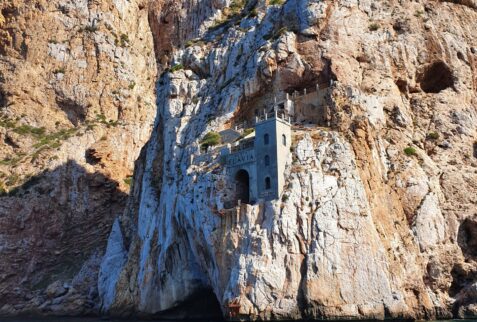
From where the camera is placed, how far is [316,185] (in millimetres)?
45125

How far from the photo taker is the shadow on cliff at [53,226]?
69.1 meters

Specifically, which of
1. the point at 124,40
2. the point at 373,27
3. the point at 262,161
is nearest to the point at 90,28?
the point at 124,40

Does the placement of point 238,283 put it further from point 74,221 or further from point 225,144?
point 74,221

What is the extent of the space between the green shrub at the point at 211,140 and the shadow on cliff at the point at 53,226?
81.2 ft

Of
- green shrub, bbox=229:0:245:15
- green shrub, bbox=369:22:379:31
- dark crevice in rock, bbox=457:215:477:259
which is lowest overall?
dark crevice in rock, bbox=457:215:477:259

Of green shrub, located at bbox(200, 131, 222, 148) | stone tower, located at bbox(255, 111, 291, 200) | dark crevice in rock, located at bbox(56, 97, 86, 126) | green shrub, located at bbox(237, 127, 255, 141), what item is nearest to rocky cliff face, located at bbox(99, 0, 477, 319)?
A: stone tower, located at bbox(255, 111, 291, 200)

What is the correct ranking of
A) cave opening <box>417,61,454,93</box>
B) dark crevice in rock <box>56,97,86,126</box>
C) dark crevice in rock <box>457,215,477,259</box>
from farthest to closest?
dark crevice in rock <box>56,97,86,126</box>
cave opening <box>417,61,454,93</box>
dark crevice in rock <box>457,215,477,259</box>

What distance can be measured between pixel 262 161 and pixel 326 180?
517cm

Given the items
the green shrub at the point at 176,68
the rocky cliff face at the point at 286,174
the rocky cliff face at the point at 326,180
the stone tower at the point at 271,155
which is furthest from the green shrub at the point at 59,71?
the stone tower at the point at 271,155

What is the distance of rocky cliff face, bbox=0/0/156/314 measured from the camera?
229 feet

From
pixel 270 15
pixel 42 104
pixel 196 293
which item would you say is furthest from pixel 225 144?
pixel 42 104

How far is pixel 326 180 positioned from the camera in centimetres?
4541

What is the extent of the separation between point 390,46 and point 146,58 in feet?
176

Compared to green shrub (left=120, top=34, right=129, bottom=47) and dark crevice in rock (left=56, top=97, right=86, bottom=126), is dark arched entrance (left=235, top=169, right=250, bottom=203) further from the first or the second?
green shrub (left=120, top=34, right=129, bottom=47)
